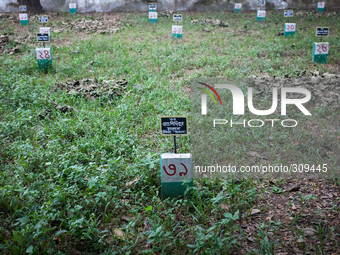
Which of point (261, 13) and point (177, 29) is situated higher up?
point (261, 13)

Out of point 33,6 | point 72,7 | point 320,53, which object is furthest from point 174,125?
point 33,6

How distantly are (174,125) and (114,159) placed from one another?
884 mm

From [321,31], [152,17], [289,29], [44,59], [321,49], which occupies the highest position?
[152,17]

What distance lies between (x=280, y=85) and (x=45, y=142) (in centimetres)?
393

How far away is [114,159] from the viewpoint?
3113 millimetres

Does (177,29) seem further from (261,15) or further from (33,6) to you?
(33,6)

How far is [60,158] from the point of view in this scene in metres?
3.20

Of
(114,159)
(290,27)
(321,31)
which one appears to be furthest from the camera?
(290,27)

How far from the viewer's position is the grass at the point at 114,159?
7.39 feet

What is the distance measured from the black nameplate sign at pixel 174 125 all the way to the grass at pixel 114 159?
1.42 ft

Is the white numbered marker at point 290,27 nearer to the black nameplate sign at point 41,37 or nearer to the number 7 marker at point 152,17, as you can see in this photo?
the number 7 marker at point 152,17

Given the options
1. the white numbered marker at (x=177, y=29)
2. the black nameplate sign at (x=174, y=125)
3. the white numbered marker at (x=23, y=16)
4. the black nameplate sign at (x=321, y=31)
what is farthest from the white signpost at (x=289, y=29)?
the white numbered marker at (x=23, y=16)

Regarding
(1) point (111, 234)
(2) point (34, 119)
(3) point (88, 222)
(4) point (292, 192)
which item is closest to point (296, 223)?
(4) point (292, 192)

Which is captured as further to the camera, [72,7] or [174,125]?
[72,7]
